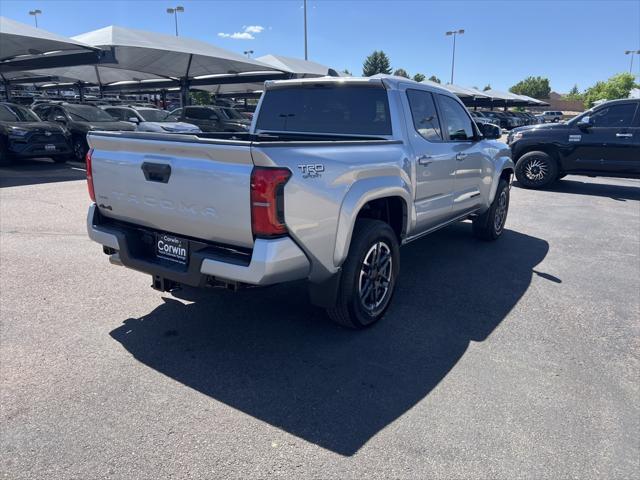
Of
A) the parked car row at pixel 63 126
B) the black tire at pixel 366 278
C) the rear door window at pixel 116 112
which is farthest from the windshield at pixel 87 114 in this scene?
the black tire at pixel 366 278

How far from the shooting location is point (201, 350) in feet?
11.1

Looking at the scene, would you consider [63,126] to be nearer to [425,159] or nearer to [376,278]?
[425,159]

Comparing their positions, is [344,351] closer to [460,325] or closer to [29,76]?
[460,325]

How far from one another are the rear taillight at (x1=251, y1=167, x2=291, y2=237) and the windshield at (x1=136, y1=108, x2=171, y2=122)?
50.4ft

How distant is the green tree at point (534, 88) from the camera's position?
126750 millimetres

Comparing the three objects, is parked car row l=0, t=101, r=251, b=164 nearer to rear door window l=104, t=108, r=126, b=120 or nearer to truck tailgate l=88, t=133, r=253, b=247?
rear door window l=104, t=108, r=126, b=120

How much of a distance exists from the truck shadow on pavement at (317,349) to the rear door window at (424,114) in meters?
1.52

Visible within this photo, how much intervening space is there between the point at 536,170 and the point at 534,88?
13413cm

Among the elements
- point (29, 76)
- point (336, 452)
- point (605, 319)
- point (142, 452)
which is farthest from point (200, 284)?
point (29, 76)

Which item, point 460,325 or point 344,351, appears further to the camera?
point 460,325

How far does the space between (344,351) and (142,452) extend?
153cm

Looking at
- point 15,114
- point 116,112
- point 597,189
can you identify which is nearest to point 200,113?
point 116,112

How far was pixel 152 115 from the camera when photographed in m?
17.4

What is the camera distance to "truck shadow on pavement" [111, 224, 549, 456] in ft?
9.01
